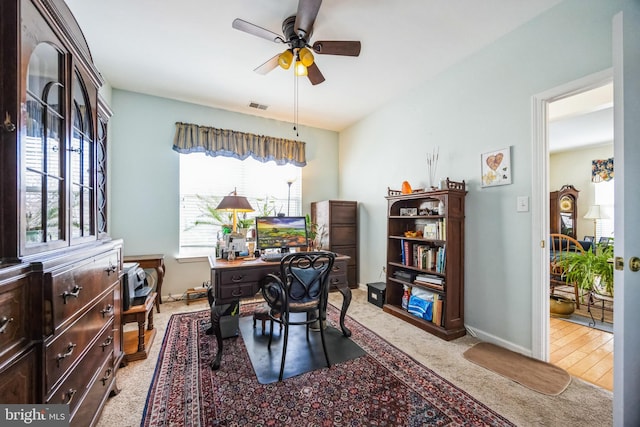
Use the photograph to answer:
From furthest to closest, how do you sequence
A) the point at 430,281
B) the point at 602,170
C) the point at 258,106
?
the point at 602,170 < the point at 258,106 < the point at 430,281

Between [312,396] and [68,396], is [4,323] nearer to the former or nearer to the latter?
[68,396]

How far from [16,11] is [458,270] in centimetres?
319

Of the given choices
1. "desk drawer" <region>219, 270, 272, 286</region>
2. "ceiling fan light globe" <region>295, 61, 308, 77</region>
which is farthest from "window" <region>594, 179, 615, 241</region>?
"desk drawer" <region>219, 270, 272, 286</region>

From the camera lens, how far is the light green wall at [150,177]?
333 cm

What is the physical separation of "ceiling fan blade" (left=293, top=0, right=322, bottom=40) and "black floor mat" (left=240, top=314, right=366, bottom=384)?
8.22 ft

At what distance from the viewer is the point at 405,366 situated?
1976 millimetres

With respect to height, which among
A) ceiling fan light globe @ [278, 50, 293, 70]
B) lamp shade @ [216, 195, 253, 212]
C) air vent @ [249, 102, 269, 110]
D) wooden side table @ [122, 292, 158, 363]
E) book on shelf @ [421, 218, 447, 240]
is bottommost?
wooden side table @ [122, 292, 158, 363]

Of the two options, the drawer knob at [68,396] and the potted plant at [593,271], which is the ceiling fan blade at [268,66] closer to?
the drawer knob at [68,396]

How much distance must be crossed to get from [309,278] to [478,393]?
1339 millimetres

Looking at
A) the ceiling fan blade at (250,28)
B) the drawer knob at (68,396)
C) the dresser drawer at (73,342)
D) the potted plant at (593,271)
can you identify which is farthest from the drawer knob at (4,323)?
the potted plant at (593,271)

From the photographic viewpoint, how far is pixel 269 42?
2.42 metres

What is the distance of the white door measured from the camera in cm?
107

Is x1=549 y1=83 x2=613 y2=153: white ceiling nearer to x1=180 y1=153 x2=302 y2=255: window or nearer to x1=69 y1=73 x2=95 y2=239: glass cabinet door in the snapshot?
x1=180 y1=153 x2=302 y2=255: window

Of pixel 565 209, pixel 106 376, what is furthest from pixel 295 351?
pixel 565 209
